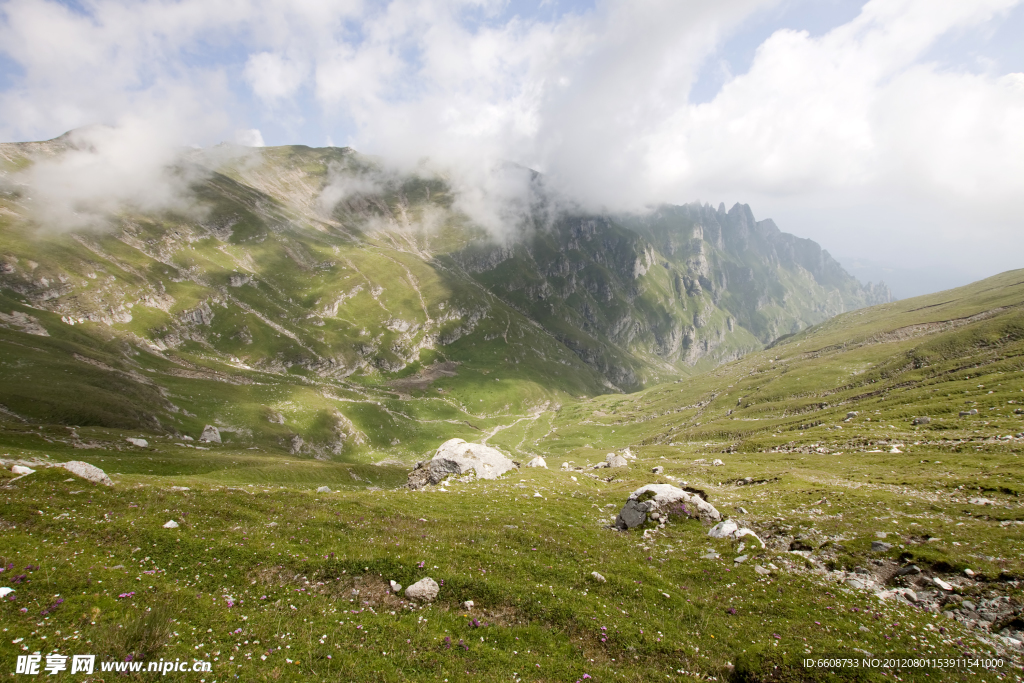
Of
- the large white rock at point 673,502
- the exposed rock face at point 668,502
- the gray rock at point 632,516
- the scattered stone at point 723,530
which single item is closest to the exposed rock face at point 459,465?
the gray rock at point 632,516

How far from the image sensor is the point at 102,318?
15212 centimetres

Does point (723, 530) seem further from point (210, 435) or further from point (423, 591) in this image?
point (210, 435)

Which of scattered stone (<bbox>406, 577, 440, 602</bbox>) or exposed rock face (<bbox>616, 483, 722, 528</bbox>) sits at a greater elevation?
scattered stone (<bbox>406, 577, 440, 602</bbox>)

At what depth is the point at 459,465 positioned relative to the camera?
44.7m

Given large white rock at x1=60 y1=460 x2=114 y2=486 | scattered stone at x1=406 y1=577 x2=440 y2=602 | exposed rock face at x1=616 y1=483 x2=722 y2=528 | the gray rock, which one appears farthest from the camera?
exposed rock face at x1=616 y1=483 x2=722 y2=528

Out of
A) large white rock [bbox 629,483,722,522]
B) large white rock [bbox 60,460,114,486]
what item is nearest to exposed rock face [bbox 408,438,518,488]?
large white rock [bbox 629,483,722,522]

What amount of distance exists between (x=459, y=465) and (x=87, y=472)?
97.7 ft

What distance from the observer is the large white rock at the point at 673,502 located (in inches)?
1086

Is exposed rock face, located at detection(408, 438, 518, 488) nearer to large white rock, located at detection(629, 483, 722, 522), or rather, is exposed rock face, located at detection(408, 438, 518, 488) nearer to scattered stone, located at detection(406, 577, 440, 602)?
large white rock, located at detection(629, 483, 722, 522)

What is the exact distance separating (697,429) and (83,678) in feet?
448

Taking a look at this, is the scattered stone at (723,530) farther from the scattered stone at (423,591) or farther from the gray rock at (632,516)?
the scattered stone at (423,591)

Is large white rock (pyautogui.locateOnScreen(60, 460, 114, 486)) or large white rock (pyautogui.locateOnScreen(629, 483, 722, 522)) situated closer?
large white rock (pyautogui.locateOnScreen(60, 460, 114, 486))

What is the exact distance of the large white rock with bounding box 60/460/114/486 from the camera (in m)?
24.5

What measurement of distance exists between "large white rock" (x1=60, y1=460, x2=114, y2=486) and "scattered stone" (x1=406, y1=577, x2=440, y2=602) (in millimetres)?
22571
